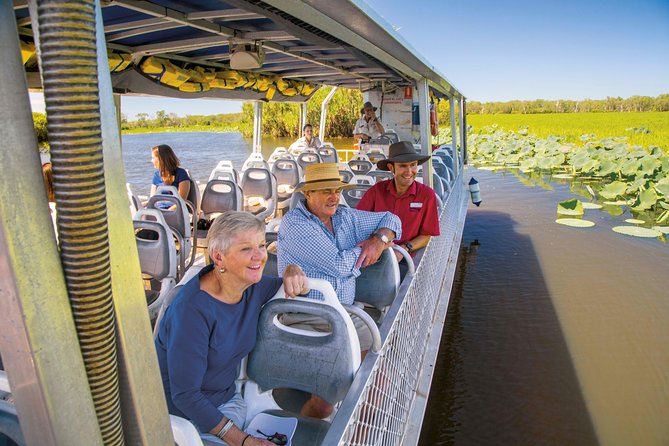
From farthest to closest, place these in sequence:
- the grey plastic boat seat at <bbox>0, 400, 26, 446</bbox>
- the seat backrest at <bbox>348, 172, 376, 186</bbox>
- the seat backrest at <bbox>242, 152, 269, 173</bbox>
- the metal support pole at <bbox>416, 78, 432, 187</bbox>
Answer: the seat backrest at <bbox>242, 152, 269, 173</bbox>, the seat backrest at <bbox>348, 172, 376, 186</bbox>, the metal support pole at <bbox>416, 78, 432, 187</bbox>, the grey plastic boat seat at <bbox>0, 400, 26, 446</bbox>

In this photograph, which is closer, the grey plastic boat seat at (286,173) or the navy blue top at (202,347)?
the navy blue top at (202,347)

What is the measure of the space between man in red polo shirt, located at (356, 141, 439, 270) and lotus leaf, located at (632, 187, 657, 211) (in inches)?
344

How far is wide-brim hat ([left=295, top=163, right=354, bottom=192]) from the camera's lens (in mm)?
2830

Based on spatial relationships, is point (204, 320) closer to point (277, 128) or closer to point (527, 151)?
point (527, 151)

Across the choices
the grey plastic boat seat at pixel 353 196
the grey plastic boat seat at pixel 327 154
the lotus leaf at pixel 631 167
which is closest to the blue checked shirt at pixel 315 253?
the grey plastic boat seat at pixel 353 196

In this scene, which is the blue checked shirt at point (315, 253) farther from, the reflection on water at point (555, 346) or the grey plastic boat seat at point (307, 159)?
the grey plastic boat seat at point (307, 159)

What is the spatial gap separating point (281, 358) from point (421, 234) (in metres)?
2.07

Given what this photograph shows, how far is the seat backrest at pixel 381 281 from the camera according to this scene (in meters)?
3.12

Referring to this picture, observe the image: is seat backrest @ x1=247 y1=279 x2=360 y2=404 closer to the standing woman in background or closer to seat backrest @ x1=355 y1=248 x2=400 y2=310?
seat backrest @ x1=355 y1=248 x2=400 y2=310

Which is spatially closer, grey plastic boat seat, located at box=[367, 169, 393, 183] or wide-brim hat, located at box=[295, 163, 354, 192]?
wide-brim hat, located at box=[295, 163, 354, 192]

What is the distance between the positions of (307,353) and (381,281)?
122cm

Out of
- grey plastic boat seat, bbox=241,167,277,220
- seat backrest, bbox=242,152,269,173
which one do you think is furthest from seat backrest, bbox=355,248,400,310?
seat backrest, bbox=242,152,269,173

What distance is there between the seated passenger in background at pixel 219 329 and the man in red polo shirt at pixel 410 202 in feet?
6.24

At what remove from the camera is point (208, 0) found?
3.82 metres
